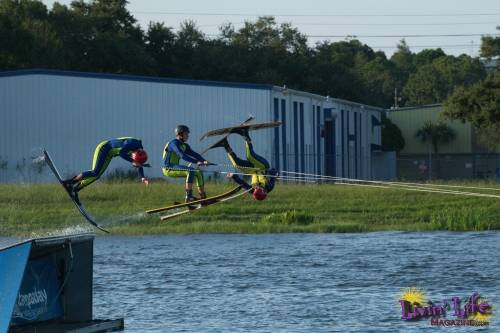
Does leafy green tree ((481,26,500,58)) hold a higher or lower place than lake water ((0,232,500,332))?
higher

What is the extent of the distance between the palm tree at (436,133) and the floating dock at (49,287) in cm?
8357

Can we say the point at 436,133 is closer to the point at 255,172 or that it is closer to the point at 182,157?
the point at 255,172

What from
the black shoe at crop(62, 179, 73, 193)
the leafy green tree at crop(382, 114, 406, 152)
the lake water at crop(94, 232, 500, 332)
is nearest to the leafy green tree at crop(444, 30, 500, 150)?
the lake water at crop(94, 232, 500, 332)

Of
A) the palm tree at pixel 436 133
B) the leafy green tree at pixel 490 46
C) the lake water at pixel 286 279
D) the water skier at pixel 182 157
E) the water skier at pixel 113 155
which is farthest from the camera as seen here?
the palm tree at pixel 436 133

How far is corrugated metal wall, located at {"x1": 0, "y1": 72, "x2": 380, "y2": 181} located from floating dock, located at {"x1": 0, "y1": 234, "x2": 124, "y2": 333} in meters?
36.6

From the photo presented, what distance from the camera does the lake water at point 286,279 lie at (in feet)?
93.6

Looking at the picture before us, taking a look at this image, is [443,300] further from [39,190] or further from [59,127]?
[59,127]

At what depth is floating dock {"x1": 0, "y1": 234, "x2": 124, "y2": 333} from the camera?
73.0 feet

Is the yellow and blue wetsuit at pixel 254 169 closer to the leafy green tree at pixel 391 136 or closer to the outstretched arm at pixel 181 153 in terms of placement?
the outstretched arm at pixel 181 153

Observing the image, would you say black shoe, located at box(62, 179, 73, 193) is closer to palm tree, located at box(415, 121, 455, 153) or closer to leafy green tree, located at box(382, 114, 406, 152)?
leafy green tree, located at box(382, 114, 406, 152)

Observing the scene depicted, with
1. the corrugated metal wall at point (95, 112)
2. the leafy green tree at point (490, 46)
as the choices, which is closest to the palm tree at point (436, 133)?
the leafy green tree at point (490, 46)

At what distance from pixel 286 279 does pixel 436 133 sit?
72435 mm

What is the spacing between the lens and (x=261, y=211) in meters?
49.6

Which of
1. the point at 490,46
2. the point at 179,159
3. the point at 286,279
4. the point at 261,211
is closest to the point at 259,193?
the point at 179,159
